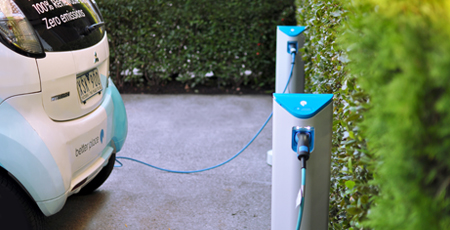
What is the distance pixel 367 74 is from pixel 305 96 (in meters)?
0.86

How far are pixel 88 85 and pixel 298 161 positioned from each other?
59.0 inches

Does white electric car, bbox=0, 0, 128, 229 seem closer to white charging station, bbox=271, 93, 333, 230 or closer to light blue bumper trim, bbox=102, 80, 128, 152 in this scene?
light blue bumper trim, bbox=102, 80, 128, 152

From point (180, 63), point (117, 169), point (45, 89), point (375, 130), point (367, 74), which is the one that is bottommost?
point (117, 169)

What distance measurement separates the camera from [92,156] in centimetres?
260

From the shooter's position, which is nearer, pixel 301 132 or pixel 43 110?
pixel 301 132

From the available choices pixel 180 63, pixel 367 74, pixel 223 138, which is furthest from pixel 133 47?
pixel 367 74

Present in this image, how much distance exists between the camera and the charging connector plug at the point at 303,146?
1.84 m

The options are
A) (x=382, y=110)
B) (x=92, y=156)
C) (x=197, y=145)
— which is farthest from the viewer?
(x=197, y=145)

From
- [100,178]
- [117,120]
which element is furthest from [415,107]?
[100,178]

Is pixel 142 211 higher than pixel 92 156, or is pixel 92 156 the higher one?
pixel 92 156

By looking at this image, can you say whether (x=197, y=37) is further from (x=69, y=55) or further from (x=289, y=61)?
(x=69, y=55)

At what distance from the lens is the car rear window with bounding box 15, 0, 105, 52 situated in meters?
2.20

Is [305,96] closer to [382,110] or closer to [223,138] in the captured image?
[382,110]

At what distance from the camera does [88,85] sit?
8.61 feet
